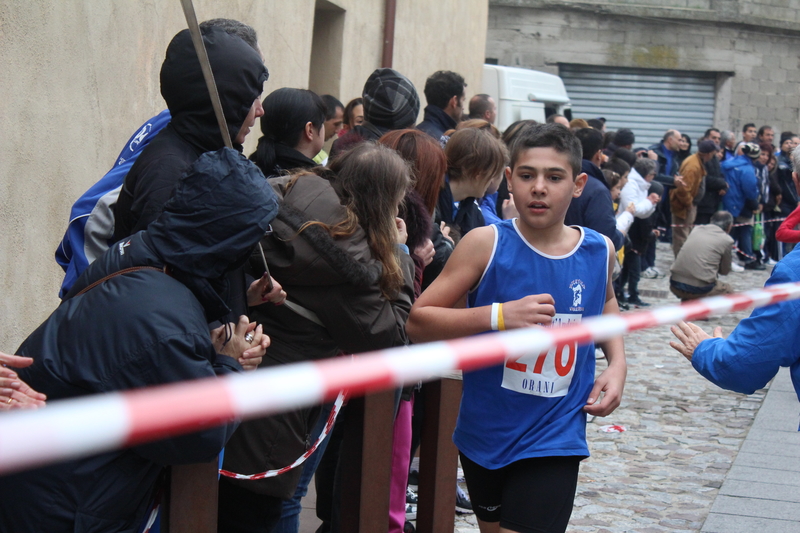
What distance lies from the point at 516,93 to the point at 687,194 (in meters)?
3.28

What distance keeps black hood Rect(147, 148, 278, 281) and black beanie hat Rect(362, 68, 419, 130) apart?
290 centimetres

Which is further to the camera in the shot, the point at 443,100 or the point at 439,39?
the point at 439,39

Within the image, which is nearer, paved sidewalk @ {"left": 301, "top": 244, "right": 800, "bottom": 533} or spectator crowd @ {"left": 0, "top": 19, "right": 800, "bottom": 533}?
spectator crowd @ {"left": 0, "top": 19, "right": 800, "bottom": 533}

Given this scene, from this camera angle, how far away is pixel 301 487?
3521 millimetres

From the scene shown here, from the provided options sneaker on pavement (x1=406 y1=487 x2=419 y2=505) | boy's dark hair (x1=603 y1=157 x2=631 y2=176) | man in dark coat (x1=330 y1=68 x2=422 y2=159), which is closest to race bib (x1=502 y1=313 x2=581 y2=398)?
sneaker on pavement (x1=406 y1=487 x2=419 y2=505)

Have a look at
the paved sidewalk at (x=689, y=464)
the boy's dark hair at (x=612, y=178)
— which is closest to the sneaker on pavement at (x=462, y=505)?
the paved sidewalk at (x=689, y=464)

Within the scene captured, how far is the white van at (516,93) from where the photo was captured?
1522 centimetres

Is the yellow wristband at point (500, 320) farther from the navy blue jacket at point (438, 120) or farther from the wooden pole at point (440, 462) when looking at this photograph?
the navy blue jacket at point (438, 120)

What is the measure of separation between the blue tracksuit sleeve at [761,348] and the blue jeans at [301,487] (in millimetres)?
1361

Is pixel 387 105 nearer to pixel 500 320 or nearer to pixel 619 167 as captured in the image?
pixel 500 320

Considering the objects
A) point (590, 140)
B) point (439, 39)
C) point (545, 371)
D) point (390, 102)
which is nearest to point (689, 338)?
point (545, 371)

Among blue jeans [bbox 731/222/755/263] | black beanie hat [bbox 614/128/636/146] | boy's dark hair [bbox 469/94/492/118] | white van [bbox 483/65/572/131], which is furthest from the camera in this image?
blue jeans [bbox 731/222/755/263]

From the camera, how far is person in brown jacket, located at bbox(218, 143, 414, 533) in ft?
10.5

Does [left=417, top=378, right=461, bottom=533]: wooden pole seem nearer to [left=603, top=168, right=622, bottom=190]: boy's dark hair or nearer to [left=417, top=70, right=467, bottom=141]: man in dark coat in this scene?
[left=417, top=70, right=467, bottom=141]: man in dark coat
